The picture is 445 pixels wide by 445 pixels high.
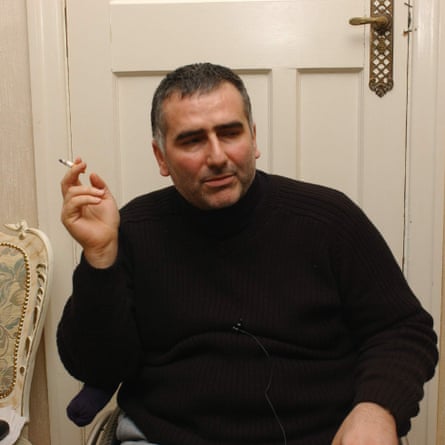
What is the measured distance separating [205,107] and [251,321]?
476mm

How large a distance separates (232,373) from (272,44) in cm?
100

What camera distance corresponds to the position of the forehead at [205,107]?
1.25 metres

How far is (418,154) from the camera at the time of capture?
5.79ft

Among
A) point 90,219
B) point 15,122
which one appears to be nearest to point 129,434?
point 90,219

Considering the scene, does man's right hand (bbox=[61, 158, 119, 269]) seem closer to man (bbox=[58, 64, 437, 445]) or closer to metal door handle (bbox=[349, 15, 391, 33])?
man (bbox=[58, 64, 437, 445])

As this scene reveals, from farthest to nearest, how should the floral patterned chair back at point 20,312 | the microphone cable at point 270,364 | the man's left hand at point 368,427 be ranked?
1. the floral patterned chair back at point 20,312
2. the microphone cable at point 270,364
3. the man's left hand at point 368,427

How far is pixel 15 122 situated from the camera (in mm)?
1824

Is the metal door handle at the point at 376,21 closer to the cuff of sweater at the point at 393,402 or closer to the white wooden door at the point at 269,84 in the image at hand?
the white wooden door at the point at 269,84

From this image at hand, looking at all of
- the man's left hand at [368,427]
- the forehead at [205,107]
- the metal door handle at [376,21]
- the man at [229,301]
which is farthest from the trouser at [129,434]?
the metal door handle at [376,21]

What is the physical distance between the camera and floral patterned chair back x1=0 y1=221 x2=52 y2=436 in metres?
1.70

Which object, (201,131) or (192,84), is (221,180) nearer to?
(201,131)

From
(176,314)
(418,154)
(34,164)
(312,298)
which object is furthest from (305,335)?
(34,164)

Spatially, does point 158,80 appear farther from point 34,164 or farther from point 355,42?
point 355,42

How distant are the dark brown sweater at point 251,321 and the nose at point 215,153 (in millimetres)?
124
